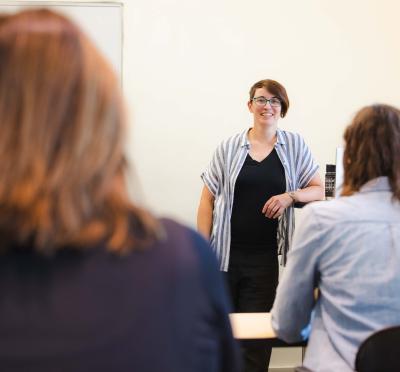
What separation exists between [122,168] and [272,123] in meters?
1.88

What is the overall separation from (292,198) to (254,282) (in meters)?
0.41

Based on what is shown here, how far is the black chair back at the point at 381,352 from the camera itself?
1.26 m

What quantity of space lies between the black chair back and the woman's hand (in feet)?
3.66

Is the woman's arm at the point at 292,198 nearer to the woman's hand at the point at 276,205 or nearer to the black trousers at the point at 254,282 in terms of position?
the woman's hand at the point at 276,205

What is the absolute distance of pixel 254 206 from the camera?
2.47 m

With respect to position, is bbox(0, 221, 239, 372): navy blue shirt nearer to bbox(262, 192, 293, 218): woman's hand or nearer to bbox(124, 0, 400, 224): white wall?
bbox(262, 192, 293, 218): woman's hand

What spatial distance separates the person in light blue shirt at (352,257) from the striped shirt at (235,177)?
3.23 ft

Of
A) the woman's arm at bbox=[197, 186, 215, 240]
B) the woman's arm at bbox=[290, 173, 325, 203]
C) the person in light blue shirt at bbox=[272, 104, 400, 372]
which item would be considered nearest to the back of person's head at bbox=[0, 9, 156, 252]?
the person in light blue shirt at bbox=[272, 104, 400, 372]

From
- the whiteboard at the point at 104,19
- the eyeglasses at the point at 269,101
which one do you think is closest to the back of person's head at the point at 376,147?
the eyeglasses at the point at 269,101

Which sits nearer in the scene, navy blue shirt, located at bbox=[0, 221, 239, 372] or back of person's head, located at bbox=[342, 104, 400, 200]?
navy blue shirt, located at bbox=[0, 221, 239, 372]

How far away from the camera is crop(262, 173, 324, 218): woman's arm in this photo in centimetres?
238

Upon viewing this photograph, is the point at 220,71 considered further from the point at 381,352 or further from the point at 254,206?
the point at 381,352

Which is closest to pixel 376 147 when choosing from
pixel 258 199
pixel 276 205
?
pixel 276 205

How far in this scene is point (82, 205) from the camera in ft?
2.30
